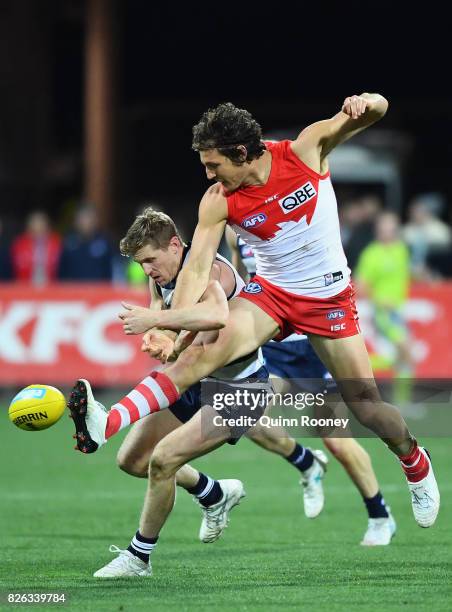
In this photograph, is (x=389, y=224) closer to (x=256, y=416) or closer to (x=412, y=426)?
(x=412, y=426)

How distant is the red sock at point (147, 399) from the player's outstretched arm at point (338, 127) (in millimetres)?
1429

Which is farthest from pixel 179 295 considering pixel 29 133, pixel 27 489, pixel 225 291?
pixel 29 133

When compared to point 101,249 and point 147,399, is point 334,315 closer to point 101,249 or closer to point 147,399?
point 147,399

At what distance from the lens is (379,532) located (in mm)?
8836

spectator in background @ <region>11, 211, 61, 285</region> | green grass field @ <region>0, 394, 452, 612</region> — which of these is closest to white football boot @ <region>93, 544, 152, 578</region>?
green grass field @ <region>0, 394, 452, 612</region>

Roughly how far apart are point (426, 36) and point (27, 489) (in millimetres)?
17330

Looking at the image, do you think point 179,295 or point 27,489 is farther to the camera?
point 27,489

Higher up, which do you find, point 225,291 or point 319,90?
point 225,291

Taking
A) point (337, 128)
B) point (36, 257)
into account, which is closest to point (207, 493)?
point (337, 128)

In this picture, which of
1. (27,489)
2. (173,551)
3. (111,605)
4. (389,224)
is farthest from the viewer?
(389,224)

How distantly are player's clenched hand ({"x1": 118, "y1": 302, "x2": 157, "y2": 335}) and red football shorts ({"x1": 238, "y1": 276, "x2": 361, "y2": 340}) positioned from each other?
68cm

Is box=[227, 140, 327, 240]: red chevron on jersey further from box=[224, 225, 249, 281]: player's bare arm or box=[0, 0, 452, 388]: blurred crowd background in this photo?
box=[0, 0, 452, 388]: blurred crowd background

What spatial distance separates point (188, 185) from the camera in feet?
86.5

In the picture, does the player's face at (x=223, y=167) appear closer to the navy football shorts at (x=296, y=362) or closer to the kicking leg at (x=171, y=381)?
the kicking leg at (x=171, y=381)
